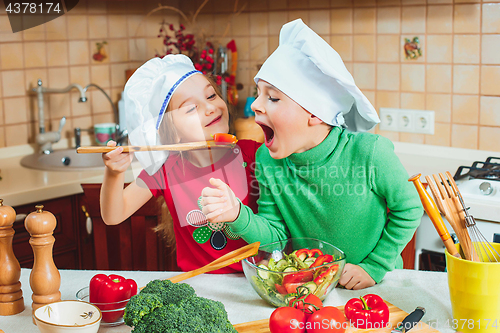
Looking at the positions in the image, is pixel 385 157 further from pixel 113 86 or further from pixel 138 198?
pixel 113 86

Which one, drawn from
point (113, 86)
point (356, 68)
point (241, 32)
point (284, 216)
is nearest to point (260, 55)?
point (241, 32)

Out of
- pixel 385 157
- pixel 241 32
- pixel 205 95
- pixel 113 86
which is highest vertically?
pixel 241 32

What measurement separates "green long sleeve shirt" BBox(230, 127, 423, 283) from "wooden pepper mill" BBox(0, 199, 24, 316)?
420mm

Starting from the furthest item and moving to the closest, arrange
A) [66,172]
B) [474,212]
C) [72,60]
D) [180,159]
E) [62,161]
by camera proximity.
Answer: [72,60] → [62,161] → [66,172] → [474,212] → [180,159]

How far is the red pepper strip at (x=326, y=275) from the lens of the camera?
2.69 ft

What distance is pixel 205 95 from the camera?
1020 mm

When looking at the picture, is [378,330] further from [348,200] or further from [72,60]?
[72,60]

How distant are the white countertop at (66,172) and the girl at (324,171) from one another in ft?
2.77

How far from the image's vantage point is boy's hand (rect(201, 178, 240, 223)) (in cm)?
87

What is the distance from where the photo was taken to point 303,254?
878 millimetres

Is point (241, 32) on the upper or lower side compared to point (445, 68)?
upper

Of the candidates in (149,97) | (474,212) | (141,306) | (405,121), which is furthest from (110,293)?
(405,121)

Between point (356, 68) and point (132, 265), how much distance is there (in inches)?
49.9

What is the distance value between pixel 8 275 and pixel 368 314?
0.64 m
